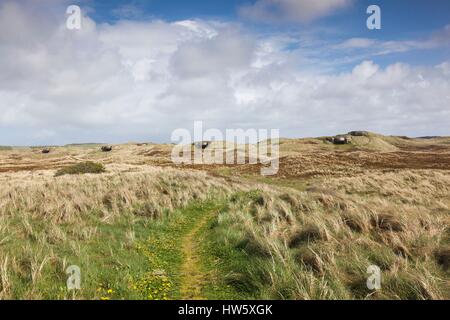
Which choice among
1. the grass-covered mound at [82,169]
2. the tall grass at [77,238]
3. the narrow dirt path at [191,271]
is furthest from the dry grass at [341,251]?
the grass-covered mound at [82,169]

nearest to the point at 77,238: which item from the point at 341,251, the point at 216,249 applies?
the point at 216,249

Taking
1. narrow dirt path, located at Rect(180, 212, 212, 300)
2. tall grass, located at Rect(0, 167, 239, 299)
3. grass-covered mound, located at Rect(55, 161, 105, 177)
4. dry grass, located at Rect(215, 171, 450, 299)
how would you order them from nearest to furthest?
dry grass, located at Rect(215, 171, 450, 299)
tall grass, located at Rect(0, 167, 239, 299)
narrow dirt path, located at Rect(180, 212, 212, 300)
grass-covered mound, located at Rect(55, 161, 105, 177)

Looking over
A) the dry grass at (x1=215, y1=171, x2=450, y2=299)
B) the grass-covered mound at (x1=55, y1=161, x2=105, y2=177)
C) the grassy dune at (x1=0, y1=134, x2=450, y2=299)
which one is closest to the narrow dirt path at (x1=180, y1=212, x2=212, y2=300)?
the grassy dune at (x1=0, y1=134, x2=450, y2=299)

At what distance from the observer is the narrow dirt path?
754 centimetres

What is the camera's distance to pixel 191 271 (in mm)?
9070

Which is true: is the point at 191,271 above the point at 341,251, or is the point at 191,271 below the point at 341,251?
below

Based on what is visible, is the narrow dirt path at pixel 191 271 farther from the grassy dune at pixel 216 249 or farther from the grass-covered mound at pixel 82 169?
the grass-covered mound at pixel 82 169

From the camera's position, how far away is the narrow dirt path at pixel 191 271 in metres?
7.54

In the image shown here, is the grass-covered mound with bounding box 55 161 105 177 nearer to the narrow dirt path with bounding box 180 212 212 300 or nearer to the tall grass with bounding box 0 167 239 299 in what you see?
the tall grass with bounding box 0 167 239 299

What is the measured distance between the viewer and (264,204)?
1642 centimetres

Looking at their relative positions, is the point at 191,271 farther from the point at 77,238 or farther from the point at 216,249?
the point at 77,238
